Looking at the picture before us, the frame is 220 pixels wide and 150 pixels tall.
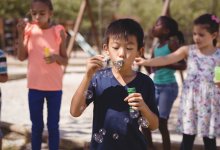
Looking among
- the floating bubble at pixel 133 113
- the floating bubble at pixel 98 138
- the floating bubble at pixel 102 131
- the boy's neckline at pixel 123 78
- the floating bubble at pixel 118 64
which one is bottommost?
the floating bubble at pixel 98 138

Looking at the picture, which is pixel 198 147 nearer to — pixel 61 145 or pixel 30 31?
pixel 61 145

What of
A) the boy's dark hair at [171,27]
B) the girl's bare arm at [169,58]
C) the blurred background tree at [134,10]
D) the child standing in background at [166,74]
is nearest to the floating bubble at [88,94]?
the girl's bare arm at [169,58]

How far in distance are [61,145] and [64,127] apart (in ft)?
3.39

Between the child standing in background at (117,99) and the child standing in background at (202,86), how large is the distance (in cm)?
121

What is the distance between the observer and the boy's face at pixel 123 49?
235 cm

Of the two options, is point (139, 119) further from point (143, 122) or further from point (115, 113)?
point (115, 113)

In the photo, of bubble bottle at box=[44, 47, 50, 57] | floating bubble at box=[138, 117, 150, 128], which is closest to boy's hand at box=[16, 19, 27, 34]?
bubble bottle at box=[44, 47, 50, 57]

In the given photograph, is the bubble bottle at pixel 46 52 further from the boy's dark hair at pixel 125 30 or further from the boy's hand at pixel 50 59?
the boy's dark hair at pixel 125 30

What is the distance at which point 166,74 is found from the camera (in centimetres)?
461

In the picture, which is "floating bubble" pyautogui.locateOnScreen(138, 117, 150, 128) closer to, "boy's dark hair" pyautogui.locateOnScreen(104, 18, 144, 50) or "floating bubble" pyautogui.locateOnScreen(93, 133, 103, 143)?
"floating bubble" pyautogui.locateOnScreen(93, 133, 103, 143)

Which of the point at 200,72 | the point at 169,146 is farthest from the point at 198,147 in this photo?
the point at 200,72

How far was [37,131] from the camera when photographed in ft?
13.4

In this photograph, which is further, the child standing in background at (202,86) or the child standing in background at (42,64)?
the child standing in background at (42,64)

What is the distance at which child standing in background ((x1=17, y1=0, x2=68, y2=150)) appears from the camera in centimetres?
398
